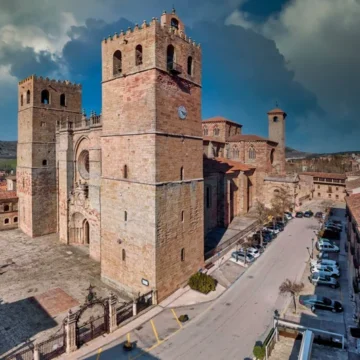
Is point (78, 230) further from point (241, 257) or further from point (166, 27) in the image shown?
point (166, 27)

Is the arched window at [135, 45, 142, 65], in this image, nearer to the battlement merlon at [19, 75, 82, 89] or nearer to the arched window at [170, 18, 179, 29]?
the arched window at [170, 18, 179, 29]

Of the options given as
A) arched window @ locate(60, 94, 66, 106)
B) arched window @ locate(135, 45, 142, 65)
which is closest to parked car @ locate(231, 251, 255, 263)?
arched window @ locate(135, 45, 142, 65)

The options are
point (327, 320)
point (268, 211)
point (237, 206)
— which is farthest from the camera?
point (237, 206)

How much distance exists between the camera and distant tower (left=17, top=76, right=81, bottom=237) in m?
32.1

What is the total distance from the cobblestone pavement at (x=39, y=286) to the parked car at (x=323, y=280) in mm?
14191

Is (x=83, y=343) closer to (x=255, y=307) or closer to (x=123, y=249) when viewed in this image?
(x=123, y=249)

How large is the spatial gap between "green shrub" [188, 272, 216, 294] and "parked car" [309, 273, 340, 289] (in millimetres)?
7726

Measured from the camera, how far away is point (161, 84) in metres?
17.7

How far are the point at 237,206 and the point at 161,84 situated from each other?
81.4ft

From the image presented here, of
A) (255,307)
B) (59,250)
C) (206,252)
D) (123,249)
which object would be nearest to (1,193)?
(59,250)

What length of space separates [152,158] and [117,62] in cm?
811

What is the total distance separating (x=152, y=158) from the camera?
1739cm

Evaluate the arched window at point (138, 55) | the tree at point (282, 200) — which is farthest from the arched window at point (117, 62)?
the tree at point (282, 200)

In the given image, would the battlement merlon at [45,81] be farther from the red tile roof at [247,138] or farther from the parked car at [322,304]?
the parked car at [322,304]
